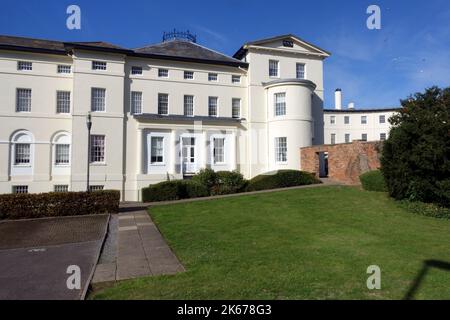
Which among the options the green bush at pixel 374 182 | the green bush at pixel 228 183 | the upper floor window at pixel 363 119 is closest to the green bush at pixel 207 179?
the green bush at pixel 228 183

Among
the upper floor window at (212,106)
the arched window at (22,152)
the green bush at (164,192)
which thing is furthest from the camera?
the upper floor window at (212,106)

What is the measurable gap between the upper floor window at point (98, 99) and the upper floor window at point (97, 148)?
7.07ft

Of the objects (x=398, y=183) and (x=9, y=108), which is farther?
(x=9, y=108)

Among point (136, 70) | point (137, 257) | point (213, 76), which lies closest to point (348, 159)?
point (213, 76)

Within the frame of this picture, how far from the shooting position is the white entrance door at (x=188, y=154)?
82.8ft

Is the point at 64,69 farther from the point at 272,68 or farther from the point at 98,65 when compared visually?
the point at 272,68

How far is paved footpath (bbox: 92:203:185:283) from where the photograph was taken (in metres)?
6.44

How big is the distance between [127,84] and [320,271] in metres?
22.3

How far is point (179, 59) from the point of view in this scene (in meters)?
25.8

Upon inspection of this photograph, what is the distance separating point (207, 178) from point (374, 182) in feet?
34.0

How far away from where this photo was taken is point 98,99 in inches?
933

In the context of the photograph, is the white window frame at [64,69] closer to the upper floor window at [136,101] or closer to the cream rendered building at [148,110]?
the cream rendered building at [148,110]
